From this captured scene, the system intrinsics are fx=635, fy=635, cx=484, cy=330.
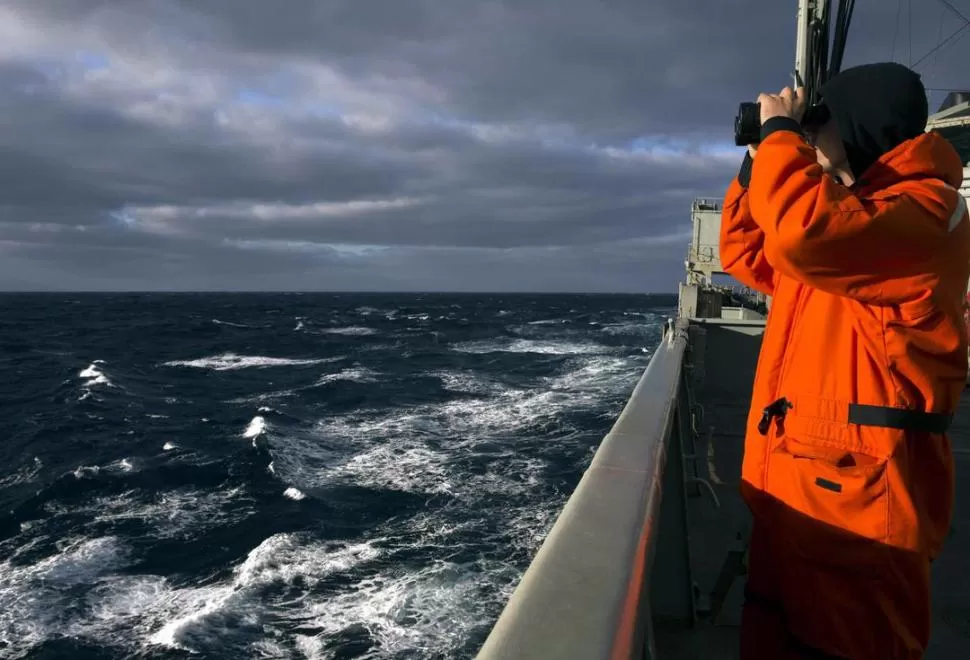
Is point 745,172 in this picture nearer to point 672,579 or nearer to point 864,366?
point 864,366

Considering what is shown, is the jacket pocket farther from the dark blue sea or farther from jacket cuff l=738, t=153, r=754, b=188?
the dark blue sea

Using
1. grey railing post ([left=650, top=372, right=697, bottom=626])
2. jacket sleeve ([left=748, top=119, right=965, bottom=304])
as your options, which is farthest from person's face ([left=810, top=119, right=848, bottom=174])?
grey railing post ([left=650, top=372, right=697, bottom=626])

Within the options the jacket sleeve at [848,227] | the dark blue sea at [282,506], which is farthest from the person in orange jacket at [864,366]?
the dark blue sea at [282,506]

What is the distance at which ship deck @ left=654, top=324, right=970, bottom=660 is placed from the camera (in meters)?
2.63

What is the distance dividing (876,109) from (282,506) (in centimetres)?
1133

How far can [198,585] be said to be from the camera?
28.0 feet

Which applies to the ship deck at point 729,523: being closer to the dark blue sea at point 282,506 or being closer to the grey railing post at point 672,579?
the grey railing post at point 672,579

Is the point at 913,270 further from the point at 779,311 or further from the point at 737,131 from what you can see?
the point at 737,131

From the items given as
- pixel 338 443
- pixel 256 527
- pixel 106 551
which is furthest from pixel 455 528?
pixel 338 443

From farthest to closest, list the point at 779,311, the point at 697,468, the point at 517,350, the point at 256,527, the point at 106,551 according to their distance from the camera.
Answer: the point at 517,350 < the point at 256,527 < the point at 106,551 < the point at 697,468 < the point at 779,311

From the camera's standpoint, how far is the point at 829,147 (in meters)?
1.75

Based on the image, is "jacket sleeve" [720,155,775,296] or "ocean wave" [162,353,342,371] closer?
"jacket sleeve" [720,155,775,296]

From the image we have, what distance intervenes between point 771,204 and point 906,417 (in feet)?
1.96

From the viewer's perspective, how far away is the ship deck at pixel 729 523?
2635mm
